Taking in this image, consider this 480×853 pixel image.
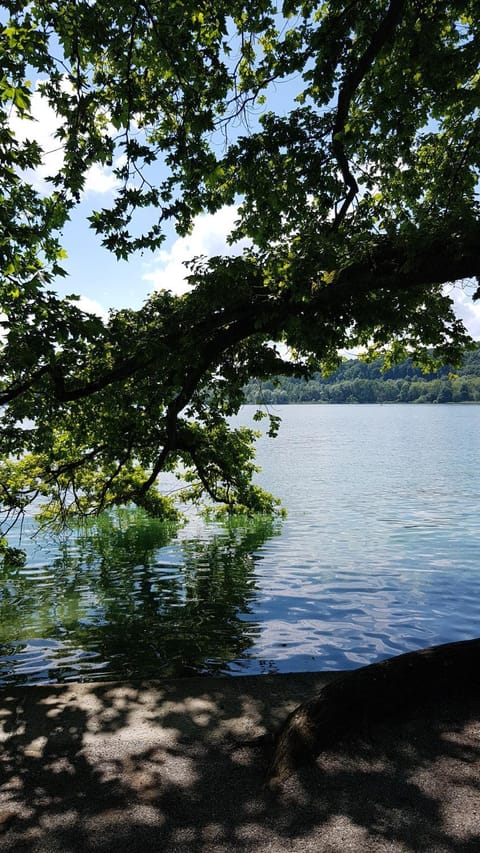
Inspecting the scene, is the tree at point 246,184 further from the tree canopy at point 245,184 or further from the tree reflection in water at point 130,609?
the tree reflection in water at point 130,609

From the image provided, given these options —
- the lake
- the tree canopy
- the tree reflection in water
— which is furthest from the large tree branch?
the tree reflection in water

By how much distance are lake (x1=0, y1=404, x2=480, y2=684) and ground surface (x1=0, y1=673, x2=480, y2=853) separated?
→ 168 inches

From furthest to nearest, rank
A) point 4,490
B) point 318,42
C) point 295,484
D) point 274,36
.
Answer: point 295,484, point 4,490, point 274,36, point 318,42

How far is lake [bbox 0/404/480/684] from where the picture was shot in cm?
1156

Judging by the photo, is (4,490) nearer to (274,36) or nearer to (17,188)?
(17,188)

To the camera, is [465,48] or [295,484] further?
[295,484]

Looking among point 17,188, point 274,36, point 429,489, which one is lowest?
point 429,489

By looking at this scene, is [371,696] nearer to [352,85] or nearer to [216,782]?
[216,782]

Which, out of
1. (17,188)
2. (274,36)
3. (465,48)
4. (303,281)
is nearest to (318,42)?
(274,36)

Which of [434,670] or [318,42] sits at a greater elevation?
[318,42]

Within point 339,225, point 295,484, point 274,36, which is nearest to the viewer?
point 274,36

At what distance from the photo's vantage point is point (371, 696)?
18.4ft

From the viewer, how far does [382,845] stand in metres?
4.04

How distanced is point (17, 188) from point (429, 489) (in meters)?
33.1
